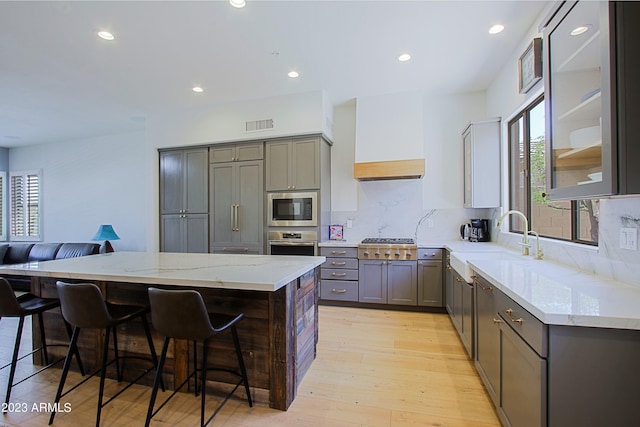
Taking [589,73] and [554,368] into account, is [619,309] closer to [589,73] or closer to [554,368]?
Result: [554,368]

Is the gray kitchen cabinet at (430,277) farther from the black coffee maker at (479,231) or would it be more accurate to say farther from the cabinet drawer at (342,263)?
the cabinet drawer at (342,263)

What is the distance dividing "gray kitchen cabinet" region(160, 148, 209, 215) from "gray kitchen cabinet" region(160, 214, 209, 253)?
112 millimetres

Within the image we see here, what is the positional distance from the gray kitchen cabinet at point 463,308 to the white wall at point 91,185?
213 inches

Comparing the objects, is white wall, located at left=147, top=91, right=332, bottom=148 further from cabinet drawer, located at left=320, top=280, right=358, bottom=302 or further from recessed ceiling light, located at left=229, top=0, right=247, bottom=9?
cabinet drawer, located at left=320, top=280, right=358, bottom=302

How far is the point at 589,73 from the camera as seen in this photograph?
1346 mm

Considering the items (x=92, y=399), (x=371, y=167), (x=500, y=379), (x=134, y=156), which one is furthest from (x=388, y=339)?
(x=134, y=156)

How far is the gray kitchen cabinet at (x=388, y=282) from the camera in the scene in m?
3.52

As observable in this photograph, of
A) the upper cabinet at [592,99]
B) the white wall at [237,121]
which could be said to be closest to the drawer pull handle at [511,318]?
the upper cabinet at [592,99]

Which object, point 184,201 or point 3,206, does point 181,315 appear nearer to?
point 184,201

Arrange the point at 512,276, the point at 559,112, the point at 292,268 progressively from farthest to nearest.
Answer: the point at 292,268 → the point at 512,276 → the point at 559,112

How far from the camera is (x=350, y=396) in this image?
1.95 meters

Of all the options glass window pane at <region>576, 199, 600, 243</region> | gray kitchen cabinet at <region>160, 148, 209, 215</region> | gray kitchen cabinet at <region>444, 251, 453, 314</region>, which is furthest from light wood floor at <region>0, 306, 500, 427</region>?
gray kitchen cabinet at <region>160, 148, 209, 215</region>

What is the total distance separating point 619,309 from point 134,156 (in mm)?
6773

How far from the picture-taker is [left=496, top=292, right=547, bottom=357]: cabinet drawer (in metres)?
1.13
